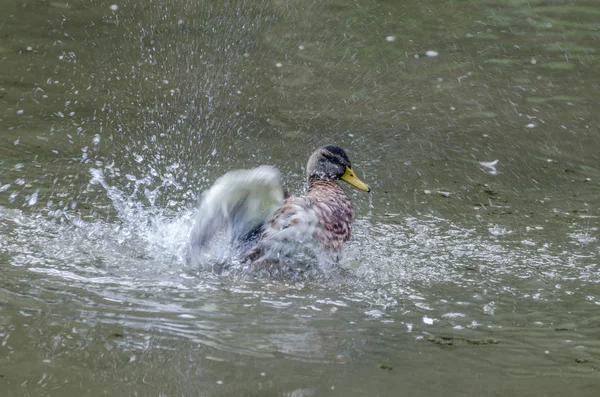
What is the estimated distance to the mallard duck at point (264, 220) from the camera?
5.09 m

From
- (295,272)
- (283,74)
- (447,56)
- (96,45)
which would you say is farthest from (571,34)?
(295,272)

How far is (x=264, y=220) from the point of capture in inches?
207

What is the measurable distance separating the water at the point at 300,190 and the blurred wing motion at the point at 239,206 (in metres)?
0.29

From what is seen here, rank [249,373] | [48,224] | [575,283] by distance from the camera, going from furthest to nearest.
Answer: [48,224], [575,283], [249,373]

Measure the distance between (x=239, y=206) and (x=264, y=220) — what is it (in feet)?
0.57

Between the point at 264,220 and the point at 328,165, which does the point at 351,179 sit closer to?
the point at 328,165

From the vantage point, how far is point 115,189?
6637mm

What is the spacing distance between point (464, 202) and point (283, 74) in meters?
2.90

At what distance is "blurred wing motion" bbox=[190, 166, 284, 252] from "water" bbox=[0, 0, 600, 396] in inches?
11.4

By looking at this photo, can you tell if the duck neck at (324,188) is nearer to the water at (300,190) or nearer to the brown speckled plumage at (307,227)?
the brown speckled plumage at (307,227)

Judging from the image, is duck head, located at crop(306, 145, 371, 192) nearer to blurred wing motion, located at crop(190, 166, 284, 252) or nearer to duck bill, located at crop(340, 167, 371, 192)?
duck bill, located at crop(340, 167, 371, 192)

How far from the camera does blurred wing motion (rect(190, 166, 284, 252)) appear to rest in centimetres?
506

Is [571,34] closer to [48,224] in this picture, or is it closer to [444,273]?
[444,273]

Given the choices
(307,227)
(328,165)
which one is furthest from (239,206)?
(328,165)
